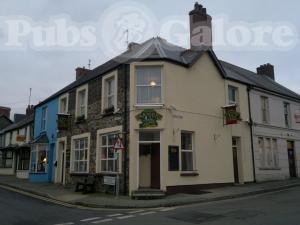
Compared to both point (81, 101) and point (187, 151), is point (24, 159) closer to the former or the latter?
point (81, 101)

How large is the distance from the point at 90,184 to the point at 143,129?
165 inches

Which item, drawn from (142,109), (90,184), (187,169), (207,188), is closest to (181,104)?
(142,109)

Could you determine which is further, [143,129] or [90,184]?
[90,184]

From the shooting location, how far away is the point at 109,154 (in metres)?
18.2

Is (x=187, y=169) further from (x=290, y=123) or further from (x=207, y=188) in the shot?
(x=290, y=123)

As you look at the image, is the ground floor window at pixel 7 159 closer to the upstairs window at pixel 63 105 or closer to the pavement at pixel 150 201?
the upstairs window at pixel 63 105

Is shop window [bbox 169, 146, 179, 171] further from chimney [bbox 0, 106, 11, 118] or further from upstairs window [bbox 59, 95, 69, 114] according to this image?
chimney [bbox 0, 106, 11, 118]

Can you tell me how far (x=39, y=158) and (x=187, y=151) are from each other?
13.7m

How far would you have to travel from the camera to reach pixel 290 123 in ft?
83.2

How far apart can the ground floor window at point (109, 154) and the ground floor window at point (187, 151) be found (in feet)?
10.8

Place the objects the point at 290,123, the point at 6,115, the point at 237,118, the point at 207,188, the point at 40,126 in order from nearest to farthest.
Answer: the point at 207,188 < the point at 237,118 < the point at 290,123 < the point at 40,126 < the point at 6,115

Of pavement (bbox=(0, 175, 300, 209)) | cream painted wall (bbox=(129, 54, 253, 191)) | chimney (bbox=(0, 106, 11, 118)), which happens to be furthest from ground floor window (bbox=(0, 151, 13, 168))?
cream painted wall (bbox=(129, 54, 253, 191))

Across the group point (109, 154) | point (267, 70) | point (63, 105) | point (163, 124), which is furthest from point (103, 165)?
point (267, 70)

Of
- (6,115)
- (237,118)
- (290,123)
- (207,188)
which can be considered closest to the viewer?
(207,188)
